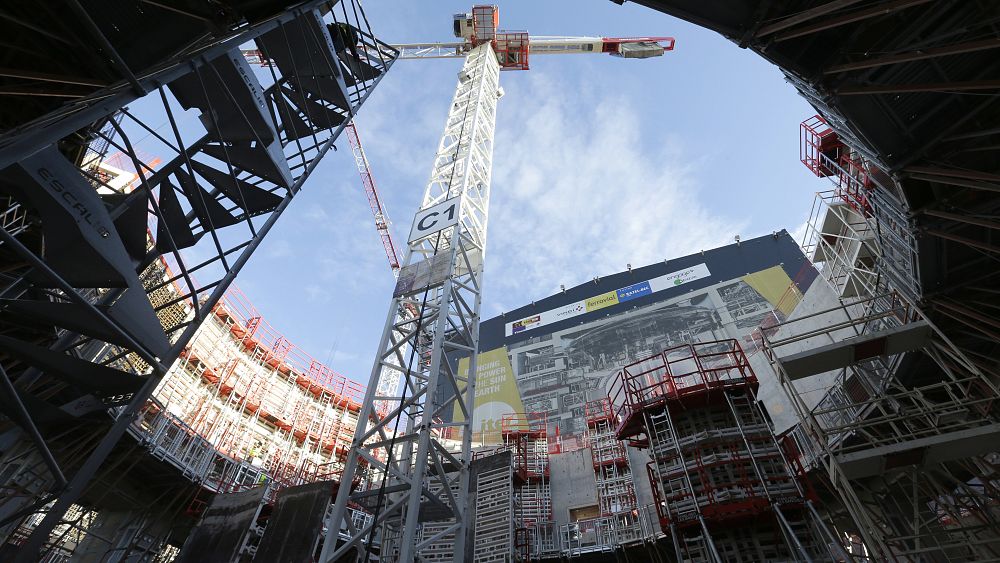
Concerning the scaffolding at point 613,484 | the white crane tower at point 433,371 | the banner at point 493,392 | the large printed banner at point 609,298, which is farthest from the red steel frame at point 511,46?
the scaffolding at point 613,484

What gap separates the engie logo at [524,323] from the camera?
43.8 metres

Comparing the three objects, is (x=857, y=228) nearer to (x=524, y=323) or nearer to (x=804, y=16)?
(x=804, y=16)

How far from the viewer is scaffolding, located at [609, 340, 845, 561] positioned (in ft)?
42.9

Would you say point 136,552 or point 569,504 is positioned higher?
point 569,504

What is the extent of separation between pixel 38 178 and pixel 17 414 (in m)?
3.03

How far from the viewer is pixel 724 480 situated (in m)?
14.4

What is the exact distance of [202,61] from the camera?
775cm

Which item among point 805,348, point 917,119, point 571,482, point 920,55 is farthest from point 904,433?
point 571,482

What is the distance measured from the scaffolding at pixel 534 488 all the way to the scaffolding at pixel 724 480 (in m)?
6.02

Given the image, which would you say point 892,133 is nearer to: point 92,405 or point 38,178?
point 38,178

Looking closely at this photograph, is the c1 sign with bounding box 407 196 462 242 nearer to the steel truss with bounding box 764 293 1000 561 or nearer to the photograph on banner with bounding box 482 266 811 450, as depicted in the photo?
the steel truss with bounding box 764 293 1000 561

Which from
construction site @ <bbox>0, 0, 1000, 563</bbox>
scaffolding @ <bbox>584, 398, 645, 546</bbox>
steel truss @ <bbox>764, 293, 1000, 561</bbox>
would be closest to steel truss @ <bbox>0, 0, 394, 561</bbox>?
construction site @ <bbox>0, 0, 1000, 563</bbox>

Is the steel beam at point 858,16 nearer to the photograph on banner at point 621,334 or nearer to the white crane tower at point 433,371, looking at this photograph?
the white crane tower at point 433,371

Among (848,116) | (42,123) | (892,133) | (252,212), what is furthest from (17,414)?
(892,133)
